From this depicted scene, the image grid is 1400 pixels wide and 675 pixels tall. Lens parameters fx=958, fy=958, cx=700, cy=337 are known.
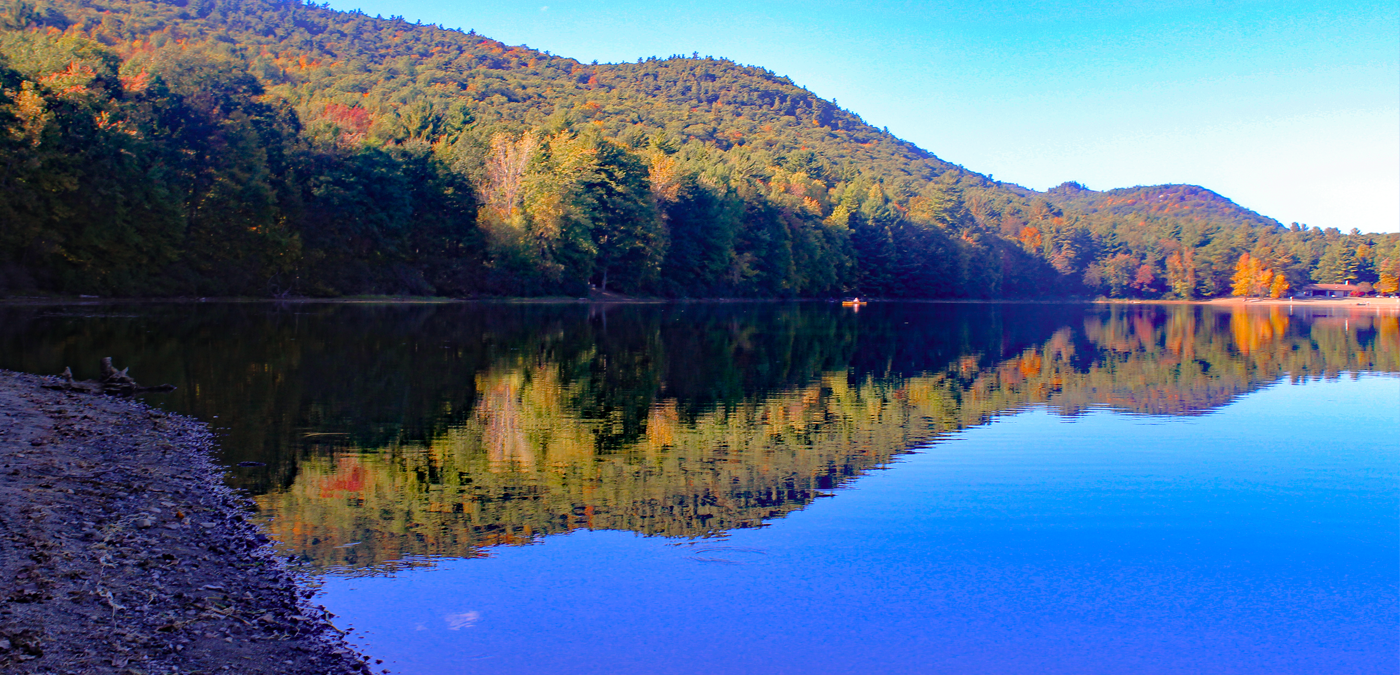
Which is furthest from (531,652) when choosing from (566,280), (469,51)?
(469,51)

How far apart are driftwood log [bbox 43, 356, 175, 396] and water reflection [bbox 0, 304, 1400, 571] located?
662 millimetres

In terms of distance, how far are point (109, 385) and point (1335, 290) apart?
614 feet

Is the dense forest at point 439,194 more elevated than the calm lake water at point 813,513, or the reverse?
the dense forest at point 439,194

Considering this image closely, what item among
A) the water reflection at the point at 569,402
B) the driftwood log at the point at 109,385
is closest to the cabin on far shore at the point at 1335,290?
the water reflection at the point at 569,402

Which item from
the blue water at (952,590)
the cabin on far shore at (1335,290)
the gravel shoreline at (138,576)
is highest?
the cabin on far shore at (1335,290)

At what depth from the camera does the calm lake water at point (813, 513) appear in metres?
6.70

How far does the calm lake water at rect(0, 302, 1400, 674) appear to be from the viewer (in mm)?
6703

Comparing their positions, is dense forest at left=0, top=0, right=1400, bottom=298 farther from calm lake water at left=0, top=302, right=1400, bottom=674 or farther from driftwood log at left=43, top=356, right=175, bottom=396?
driftwood log at left=43, top=356, right=175, bottom=396

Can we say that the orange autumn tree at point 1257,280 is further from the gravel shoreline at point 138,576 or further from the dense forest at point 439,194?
the gravel shoreline at point 138,576

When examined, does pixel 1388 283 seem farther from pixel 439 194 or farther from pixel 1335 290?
pixel 439 194

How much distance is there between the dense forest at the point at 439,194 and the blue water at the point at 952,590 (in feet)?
162

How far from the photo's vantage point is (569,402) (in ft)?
59.6

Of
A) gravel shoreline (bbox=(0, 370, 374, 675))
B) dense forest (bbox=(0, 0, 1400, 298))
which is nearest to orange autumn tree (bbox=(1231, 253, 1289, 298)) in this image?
dense forest (bbox=(0, 0, 1400, 298))

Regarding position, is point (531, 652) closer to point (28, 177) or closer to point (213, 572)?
point (213, 572)
